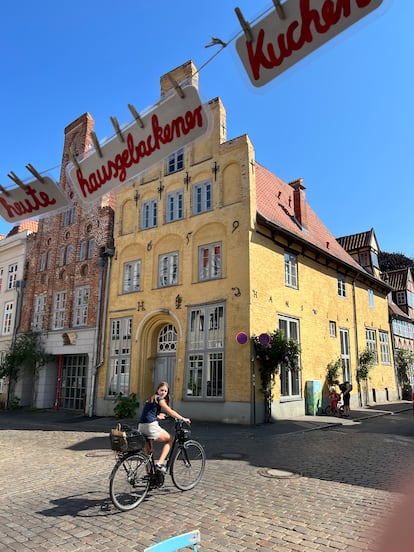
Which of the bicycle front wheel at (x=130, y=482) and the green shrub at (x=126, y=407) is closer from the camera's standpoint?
the bicycle front wheel at (x=130, y=482)

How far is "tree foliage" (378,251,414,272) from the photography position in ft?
165

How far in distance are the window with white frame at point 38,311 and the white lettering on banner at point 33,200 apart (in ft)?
65.3

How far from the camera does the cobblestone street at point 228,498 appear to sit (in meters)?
Answer: 4.82

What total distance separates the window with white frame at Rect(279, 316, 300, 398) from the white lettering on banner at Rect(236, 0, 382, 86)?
1416 cm

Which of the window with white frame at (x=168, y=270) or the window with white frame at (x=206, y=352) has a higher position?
the window with white frame at (x=168, y=270)

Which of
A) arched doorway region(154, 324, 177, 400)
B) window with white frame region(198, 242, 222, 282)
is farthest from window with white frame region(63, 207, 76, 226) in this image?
window with white frame region(198, 242, 222, 282)

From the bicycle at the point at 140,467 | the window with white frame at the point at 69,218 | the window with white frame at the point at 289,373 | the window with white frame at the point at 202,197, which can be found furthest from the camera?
the window with white frame at the point at 69,218

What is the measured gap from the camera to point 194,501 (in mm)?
6180

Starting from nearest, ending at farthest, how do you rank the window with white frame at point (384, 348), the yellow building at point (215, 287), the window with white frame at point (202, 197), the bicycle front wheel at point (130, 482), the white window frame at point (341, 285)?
the bicycle front wheel at point (130, 482) < the yellow building at point (215, 287) < the window with white frame at point (202, 197) < the white window frame at point (341, 285) < the window with white frame at point (384, 348)

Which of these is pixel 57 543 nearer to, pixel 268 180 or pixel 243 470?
pixel 243 470

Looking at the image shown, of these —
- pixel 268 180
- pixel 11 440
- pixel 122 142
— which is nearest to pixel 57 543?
pixel 122 142

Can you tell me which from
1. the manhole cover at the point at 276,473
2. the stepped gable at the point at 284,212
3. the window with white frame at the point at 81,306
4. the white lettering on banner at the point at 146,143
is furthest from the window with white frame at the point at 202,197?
the white lettering on banner at the point at 146,143

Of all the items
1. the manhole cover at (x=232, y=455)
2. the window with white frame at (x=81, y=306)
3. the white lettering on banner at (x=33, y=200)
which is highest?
the window with white frame at (x=81, y=306)

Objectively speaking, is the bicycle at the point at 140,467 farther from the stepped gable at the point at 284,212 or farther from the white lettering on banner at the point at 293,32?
the stepped gable at the point at 284,212
